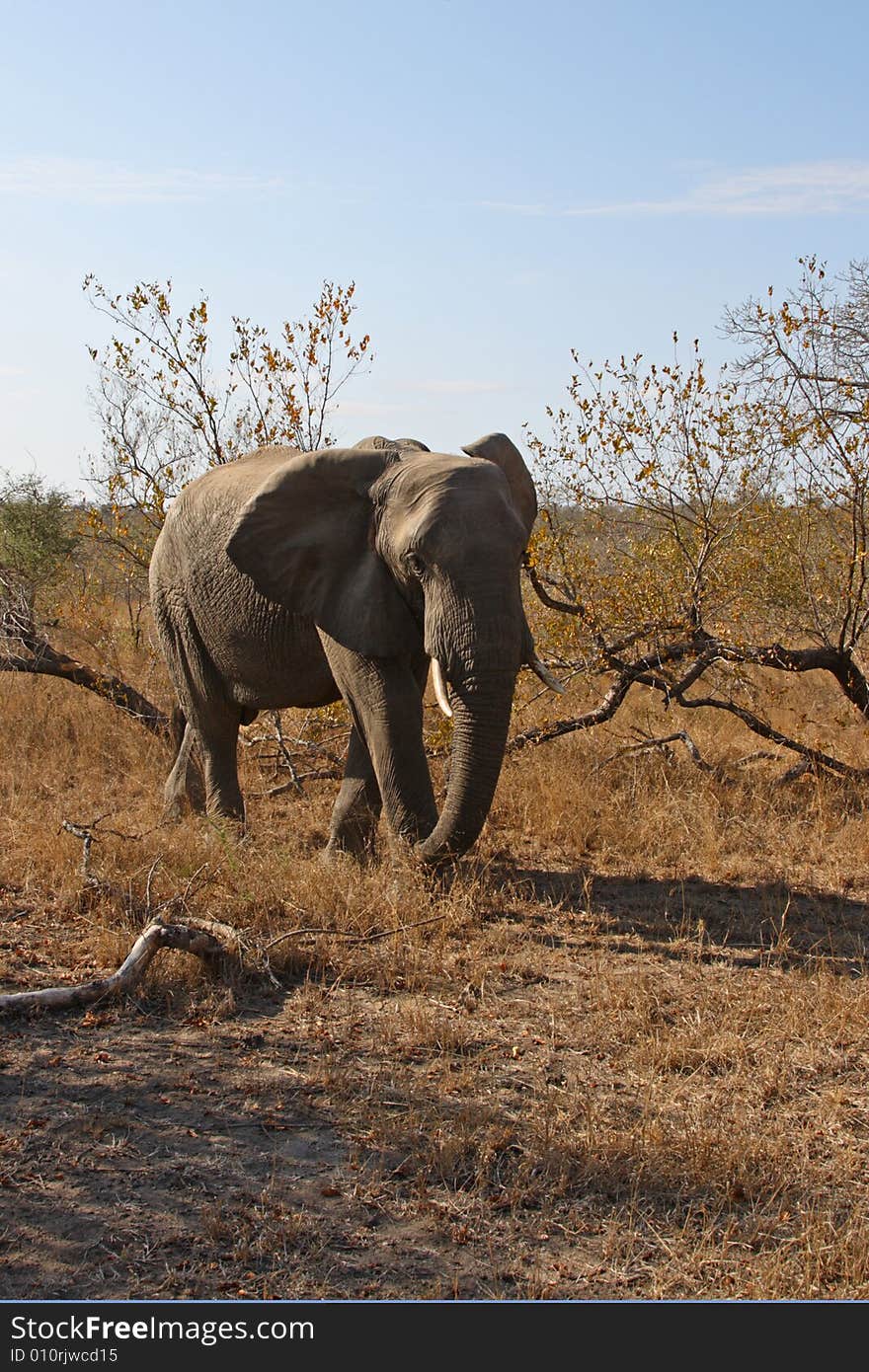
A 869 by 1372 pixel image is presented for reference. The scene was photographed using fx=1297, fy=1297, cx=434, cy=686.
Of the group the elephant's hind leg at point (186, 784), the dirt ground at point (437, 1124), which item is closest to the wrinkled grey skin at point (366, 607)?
the elephant's hind leg at point (186, 784)

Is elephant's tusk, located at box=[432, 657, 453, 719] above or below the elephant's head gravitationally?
below

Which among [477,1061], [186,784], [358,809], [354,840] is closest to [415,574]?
[358,809]

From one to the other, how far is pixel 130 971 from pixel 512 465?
3.47m

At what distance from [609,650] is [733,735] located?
2.51m

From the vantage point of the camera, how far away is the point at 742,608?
31.0ft

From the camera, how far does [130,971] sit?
5.38 metres

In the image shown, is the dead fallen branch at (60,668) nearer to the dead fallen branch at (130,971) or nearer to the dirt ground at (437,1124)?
the dirt ground at (437,1124)

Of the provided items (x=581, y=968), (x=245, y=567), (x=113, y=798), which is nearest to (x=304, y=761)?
(x=113, y=798)

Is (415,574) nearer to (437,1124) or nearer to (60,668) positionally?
(437,1124)

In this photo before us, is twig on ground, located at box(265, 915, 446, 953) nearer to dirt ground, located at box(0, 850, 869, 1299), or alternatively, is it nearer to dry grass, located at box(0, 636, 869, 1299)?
dry grass, located at box(0, 636, 869, 1299)

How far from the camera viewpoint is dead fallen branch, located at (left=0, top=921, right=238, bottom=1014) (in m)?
5.25

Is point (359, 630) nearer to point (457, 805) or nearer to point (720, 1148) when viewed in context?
point (457, 805)

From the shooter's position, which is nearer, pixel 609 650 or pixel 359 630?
pixel 359 630

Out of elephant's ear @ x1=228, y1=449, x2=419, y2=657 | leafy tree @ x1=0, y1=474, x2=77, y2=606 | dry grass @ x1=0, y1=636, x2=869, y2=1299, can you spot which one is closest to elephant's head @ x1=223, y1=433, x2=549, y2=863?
elephant's ear @ x1=228, y1=449, x2=419, y2=657
